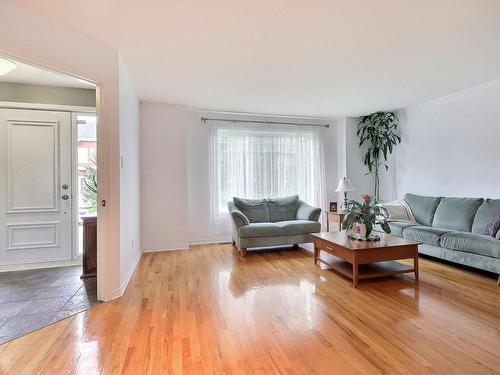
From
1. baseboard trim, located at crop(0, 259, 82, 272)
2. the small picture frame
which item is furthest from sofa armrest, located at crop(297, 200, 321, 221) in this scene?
baseboard trim, located at crop(0, 259, 82, 272)

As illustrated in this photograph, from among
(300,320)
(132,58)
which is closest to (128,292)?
(300,320)

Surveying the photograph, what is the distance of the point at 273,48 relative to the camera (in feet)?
9.00

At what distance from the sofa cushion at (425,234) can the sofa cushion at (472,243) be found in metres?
0.09

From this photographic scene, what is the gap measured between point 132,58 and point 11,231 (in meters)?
2.87

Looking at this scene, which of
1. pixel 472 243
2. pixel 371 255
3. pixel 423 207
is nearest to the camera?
pixel 371 255

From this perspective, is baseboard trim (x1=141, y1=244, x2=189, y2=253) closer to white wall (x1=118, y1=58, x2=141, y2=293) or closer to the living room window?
white wall (x1=118, y1=58, x2=141, y2=293)

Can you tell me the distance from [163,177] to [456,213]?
4442 mm

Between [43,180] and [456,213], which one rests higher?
[43,180]

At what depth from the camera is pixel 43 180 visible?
12.6 feet

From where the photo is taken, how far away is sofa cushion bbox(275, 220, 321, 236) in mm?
4418

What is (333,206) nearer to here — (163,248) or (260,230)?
(260,230)

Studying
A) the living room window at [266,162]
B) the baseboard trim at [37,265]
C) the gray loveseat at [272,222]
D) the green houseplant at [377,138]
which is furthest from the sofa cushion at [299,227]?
the baseboard trim at [37,265]

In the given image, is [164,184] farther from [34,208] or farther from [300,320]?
[300,320]

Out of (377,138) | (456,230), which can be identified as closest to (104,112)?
(456,230)
